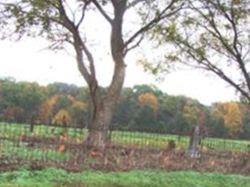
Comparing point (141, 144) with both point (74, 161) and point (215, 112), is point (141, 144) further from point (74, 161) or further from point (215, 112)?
point (215, 112)

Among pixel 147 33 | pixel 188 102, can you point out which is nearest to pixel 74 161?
pixel 147 33

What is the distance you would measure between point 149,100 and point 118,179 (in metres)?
57.3

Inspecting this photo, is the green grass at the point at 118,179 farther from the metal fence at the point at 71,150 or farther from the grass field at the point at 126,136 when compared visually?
the grass field at the point at 126,136

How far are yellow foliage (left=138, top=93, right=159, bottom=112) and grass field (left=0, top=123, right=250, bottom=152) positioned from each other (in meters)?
41.4

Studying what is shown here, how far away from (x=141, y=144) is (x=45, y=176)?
19.6ft

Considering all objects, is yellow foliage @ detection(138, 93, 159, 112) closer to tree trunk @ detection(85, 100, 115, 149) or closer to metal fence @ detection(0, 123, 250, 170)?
tree trunk @ detection(85, 100, 115, 149)

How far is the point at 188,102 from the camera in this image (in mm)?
75000

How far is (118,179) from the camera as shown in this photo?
13844 millimetres

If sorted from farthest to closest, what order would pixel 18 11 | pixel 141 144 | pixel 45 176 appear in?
pixel 18 11 < pixel 141 144 < pixel 45 176

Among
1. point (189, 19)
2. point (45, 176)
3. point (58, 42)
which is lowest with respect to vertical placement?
point (45, 176)

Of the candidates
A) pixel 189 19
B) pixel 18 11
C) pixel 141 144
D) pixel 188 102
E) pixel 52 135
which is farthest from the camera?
pixel 188 102

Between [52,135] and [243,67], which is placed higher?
[243,67]

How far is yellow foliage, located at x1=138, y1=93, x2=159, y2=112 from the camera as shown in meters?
66.9

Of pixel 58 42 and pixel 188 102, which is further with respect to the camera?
pixel 188 102
